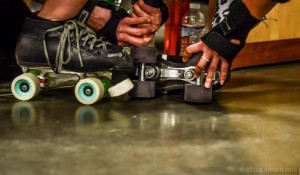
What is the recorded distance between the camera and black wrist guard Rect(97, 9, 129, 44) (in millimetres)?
1479

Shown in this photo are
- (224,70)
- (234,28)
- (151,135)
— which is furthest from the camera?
(224,70)

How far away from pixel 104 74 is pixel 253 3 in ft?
1.62

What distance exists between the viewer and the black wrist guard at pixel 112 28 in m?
1.48

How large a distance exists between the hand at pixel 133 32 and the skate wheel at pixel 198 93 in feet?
0.66

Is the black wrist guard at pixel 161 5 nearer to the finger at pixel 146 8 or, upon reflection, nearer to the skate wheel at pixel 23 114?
the finger at pixel 146 8

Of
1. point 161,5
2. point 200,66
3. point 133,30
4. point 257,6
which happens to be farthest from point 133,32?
point 257,6

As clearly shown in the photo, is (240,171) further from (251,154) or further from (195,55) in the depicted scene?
(195,55)

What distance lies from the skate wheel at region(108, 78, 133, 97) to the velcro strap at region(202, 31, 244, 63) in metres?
0.25

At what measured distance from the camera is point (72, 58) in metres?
1.32

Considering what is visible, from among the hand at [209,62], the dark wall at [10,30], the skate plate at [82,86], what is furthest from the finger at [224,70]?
the dark wall at [10,30]

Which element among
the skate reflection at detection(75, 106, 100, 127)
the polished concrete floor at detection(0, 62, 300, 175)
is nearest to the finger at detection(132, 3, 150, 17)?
the polished concrete floor at detection(0, 62, 300, 175)

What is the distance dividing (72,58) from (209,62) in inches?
14.1

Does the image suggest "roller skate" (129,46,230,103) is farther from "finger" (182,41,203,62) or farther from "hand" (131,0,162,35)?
"hand" (131,0,162,35)

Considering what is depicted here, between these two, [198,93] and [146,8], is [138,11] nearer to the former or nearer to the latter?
[146,8]
